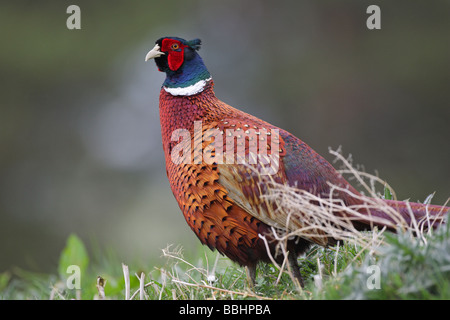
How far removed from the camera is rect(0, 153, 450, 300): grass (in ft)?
7.04

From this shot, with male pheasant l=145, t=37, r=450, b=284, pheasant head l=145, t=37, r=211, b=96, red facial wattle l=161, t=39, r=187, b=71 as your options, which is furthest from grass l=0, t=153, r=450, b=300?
red facial wattle l=161, t=39, r=187, b=71

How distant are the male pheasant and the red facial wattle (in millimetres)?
466

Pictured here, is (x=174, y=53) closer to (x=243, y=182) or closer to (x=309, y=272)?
(x=243, y=182)

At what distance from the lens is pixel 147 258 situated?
4.69 metres

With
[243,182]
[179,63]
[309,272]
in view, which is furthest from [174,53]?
[309,272]

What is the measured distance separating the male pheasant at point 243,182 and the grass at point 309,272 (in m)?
0.11

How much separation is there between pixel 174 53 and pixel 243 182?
1.03m

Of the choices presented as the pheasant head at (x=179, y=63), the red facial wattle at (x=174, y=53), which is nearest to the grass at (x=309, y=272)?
the pheasant head at (x=179, y=63)

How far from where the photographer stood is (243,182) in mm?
2992
